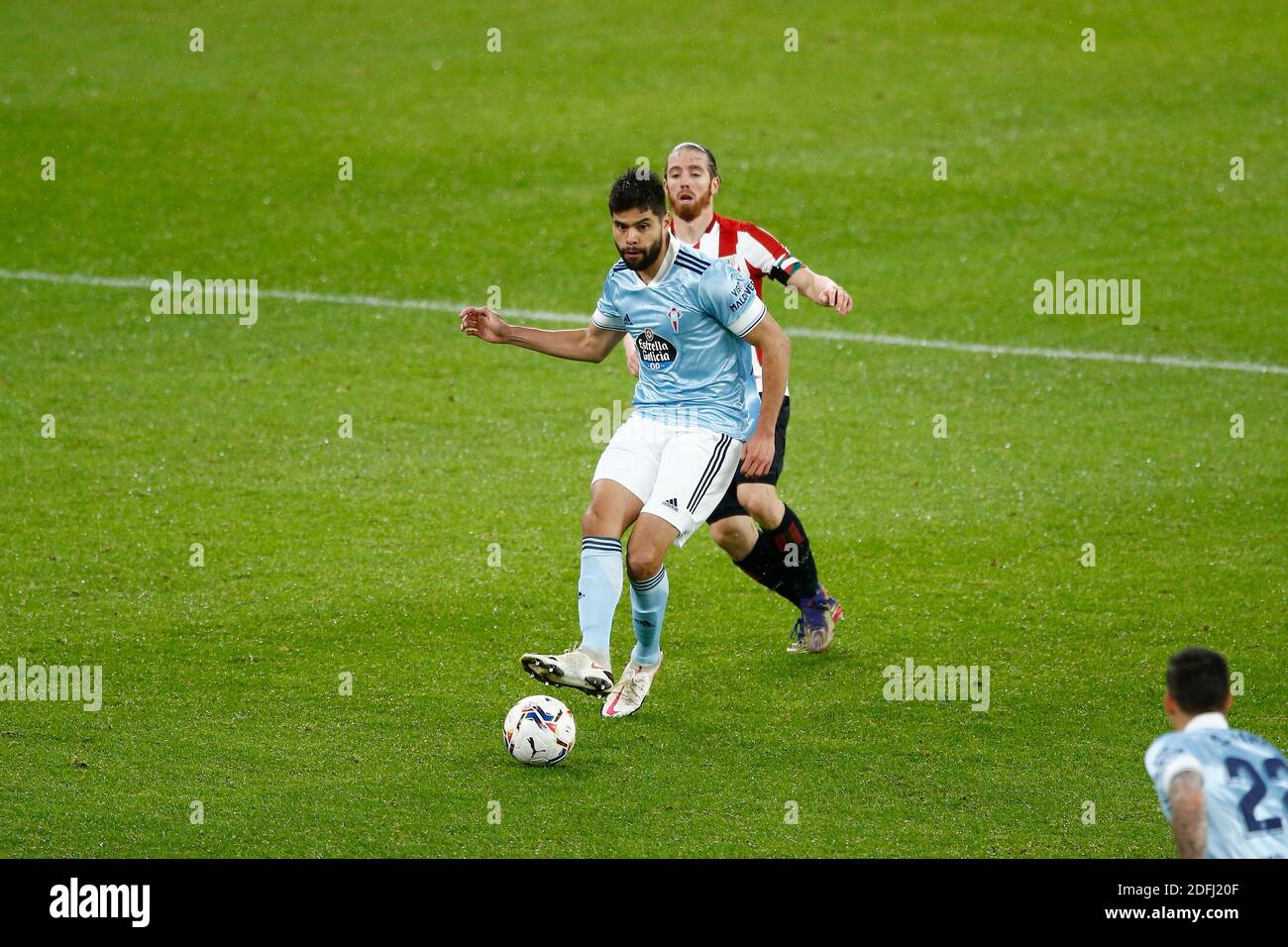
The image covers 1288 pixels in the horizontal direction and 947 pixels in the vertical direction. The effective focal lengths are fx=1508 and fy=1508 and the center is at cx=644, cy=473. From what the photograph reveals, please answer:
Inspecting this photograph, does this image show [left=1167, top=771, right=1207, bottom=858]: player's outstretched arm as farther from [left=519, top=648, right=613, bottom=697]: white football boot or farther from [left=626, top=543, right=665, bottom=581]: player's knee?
[left=626, top=543, right=665, bottom=581]: player's knee

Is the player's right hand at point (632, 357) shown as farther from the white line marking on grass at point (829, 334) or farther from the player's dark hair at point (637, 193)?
the white line marking on grass at point (829, 334)

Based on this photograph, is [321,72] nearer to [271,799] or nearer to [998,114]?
[998,114]

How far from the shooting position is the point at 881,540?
10.2m

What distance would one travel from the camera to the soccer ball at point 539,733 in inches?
271

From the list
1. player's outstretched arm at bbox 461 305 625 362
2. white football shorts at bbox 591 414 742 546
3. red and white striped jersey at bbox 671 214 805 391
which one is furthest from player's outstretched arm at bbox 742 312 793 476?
red and white striped jersey at bbox 671 214 805 391

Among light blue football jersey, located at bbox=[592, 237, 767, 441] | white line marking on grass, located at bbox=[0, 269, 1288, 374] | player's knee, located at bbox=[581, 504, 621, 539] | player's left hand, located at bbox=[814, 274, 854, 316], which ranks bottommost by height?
player's knee, located at bbox=[581, 504, 621, 539]

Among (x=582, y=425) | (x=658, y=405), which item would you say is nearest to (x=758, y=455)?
(x=658, y=405)

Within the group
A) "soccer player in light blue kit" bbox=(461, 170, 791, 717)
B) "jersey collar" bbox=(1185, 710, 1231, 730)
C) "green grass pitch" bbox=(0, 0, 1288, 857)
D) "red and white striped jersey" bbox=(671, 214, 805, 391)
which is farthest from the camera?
"red and white striped jersey" bbox=(671, 214, 805, 391)

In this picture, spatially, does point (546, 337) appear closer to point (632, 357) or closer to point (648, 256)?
point (632, 357)

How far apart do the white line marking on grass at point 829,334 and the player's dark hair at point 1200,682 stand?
9.78 metres

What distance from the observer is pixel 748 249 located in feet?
28.4

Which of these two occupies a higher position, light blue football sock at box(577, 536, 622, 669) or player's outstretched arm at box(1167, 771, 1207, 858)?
light blue football sock at box(577, 536, 622, 669)

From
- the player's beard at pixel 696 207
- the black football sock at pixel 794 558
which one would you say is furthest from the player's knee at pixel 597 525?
the player's beard at pixel 696 207

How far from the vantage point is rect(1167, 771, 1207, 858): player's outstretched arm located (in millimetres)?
4414
